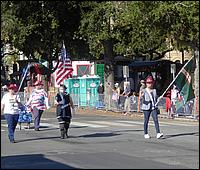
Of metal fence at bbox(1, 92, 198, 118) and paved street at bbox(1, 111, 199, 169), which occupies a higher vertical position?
metal fence at bbox(1, 92, 198, 118)

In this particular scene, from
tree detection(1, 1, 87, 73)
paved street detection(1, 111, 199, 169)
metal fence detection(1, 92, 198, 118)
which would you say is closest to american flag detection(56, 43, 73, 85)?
tree detection(1, 1, 87, 73)

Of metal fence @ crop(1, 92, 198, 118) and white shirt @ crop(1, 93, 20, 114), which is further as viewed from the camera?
metal fence @ crop(1, 92, 198, 118)

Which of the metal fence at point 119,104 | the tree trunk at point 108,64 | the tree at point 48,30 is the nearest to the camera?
the metal fence at point 119,104

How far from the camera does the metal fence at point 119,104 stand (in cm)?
2619

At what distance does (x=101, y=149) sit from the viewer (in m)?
14.4

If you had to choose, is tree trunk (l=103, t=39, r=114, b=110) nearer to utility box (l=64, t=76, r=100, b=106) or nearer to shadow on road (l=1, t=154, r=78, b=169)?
utility box (l=64, t=76, r=100, b=106)

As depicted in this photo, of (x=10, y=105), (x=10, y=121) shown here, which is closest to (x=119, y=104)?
(x=10, y=121)

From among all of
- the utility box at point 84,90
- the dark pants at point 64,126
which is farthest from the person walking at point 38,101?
the utility box at point 84,90

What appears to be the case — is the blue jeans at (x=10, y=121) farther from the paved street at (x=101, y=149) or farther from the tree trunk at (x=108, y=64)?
the tree trunk at (x=108, y=64)

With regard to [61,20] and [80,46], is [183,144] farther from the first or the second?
[80,46]

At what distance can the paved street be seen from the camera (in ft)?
37.5

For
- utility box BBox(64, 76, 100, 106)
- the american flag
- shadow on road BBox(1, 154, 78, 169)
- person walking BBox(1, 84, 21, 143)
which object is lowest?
shadow on road BBox(1, 154, 78, 169)

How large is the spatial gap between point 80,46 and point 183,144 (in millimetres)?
23051

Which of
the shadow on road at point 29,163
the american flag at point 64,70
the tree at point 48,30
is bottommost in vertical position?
the shadow on road at point 29,163
